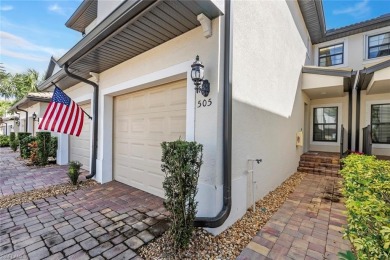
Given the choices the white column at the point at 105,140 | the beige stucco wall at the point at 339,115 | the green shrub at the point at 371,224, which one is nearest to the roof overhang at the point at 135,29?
the white column at the point at 105,140

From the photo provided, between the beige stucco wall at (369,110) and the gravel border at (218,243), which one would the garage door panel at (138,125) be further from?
the beige stucco wall at (369,110)

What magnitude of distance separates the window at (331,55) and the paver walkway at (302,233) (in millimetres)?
8840

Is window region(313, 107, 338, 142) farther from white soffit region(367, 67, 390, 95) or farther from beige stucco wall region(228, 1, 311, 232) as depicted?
beige stucco wall region(228, 1, 311, 232)

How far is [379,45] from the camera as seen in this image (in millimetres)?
9109

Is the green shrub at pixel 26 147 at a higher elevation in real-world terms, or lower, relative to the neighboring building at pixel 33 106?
lower

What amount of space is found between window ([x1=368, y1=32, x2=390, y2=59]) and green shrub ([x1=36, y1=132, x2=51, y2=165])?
1564cm

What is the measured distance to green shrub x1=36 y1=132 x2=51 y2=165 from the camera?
26.4 ft

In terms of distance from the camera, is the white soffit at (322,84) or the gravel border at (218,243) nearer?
the gravel border at (218,243)

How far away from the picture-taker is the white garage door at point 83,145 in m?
7.12

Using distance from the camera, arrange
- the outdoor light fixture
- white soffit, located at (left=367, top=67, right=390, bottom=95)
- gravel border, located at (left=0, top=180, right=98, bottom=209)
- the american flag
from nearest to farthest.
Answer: the outdoor light fixture → gravel border, located at (left=0, top=180, right=98, bottom=209) → the american flag → white soffit, located at (left=367, top=67, right=390, bottom=95)

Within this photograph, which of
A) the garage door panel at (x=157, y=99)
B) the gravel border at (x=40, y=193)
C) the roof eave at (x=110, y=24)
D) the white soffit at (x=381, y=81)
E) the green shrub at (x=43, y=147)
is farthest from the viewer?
the green shrub at (x=43, y=147)

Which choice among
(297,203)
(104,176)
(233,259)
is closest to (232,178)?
(233,259)

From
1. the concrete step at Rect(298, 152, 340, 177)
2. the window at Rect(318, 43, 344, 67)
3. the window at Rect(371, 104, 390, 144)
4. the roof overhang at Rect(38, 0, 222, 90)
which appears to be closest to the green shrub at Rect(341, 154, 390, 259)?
the roof overhang at Rect(38, 0, 222, 90)

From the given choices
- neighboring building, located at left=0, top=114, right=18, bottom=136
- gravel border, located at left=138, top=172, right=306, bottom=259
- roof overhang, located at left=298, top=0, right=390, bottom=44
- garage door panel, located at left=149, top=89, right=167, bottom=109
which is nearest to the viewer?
gravel border, located at left=138, top=172, right=306, bottom=259
